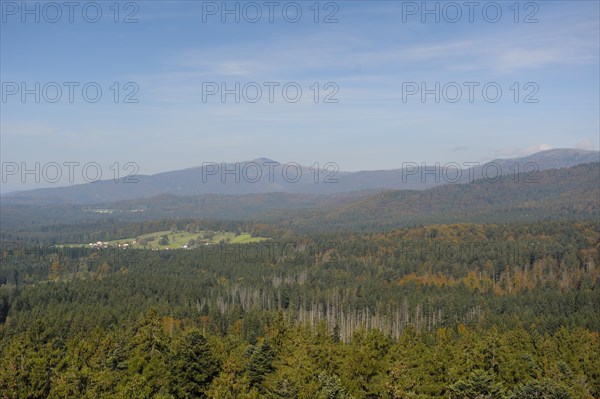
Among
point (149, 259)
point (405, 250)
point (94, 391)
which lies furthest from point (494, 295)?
point (149, 259)

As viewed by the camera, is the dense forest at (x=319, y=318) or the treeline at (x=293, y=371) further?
the dense forest at (x=319, y=318)

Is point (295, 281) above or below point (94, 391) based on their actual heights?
below

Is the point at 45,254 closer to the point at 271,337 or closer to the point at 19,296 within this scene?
the point at 19,296

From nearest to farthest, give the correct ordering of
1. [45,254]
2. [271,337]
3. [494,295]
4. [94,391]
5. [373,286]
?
[94,391] → [271,337] → [494,295] → [373,286] → [45,254]

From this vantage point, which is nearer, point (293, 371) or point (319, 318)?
point (293, 371)

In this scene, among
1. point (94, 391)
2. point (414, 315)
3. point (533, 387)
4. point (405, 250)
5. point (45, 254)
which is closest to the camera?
point (94, 391)

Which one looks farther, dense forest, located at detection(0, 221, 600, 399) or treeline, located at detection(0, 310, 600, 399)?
dense forest, located at detection(0, 221, 600, 399)

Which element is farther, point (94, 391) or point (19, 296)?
point (19, 296)

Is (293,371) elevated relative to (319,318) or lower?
elevated
